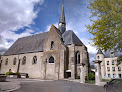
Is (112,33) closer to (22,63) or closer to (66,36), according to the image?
(66,36)

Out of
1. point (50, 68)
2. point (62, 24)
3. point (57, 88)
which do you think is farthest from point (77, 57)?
point (57, 88)

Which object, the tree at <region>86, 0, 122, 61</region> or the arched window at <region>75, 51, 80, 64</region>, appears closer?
the tree at <region>86, 0, 122, 61</region>

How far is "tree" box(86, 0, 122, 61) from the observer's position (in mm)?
9664

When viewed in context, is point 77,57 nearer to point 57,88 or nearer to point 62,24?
point 62,24

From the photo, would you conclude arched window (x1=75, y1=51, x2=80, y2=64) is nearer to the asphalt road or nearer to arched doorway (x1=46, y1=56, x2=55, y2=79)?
arched doorway (x1=46, y1=56, x2=55, y2=79)

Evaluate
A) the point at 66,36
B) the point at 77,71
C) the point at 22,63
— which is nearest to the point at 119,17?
the point at 77,71

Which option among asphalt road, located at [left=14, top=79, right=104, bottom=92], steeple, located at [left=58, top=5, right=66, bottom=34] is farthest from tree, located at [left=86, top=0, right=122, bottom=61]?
steeple, located at [left=58, top=5, right=66, bottom=34]

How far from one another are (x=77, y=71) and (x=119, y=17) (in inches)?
641

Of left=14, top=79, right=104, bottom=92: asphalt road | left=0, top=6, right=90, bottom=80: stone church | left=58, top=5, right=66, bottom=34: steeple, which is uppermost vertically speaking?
left=58, top=5, right=66, bottom=34: steeple

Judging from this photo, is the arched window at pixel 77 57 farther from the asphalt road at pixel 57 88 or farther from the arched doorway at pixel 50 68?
the asphalt road at pixel 57 88

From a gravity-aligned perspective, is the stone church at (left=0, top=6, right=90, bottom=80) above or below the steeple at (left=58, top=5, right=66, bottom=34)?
below

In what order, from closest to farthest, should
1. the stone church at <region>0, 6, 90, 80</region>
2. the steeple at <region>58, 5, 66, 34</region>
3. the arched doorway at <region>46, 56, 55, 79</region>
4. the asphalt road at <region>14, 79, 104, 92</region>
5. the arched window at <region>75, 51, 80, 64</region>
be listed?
the asphalt road at <region>14, 79, 104, 92</region> < the stone church at <region>0, 6, 90, 80</region> < the arched doorway at <region>46, 56, 55, 79</region> < the arched window at <region>75, 51, 80, 64</region> < the steeple at <region>58, 5, 66, 34</region>

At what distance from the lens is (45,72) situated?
968 inches

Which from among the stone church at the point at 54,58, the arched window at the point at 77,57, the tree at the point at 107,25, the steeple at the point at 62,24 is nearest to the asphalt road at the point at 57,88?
the tree at the point at 107,25
